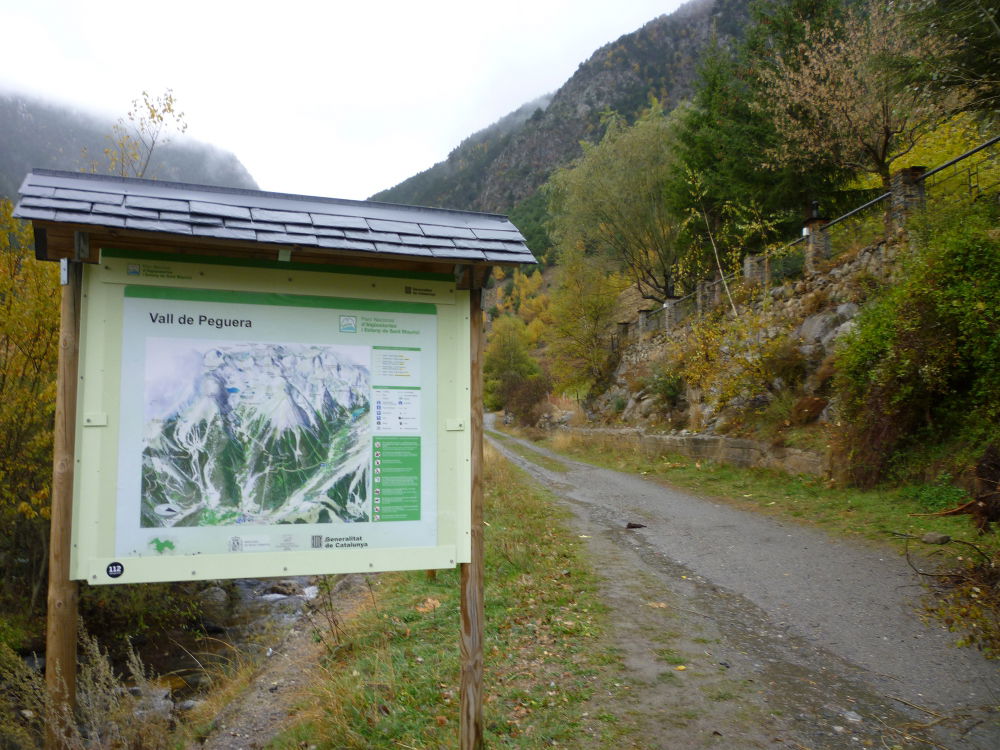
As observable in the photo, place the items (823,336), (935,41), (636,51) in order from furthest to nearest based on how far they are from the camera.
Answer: (636,51) → (823,336) → (935,41)

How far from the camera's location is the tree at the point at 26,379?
9172 millimetres

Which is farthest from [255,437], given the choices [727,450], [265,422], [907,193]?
[907,193]

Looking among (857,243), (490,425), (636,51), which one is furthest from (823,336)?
(636,51)

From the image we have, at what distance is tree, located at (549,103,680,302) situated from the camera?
27281mm

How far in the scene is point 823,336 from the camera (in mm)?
13359

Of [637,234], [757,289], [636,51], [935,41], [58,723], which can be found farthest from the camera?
[636,51]

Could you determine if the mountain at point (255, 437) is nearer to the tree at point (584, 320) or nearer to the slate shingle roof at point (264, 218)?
the slate shingle roof at point (264, 218)

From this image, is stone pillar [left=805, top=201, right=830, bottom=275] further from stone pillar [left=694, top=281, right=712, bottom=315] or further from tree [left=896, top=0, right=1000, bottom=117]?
tree [left=896, top=0, right=1000, bottom=117]

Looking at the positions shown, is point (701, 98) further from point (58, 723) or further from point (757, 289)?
point (58, 723)

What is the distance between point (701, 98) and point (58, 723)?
88.0 ft

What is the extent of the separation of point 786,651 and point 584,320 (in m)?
25.4

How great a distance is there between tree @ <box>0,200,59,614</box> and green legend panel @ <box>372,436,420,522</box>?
26.7ft

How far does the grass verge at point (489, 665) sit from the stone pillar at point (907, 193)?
9.77m

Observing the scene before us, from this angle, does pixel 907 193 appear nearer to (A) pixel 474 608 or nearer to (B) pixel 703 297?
(B) pixel 703 297
